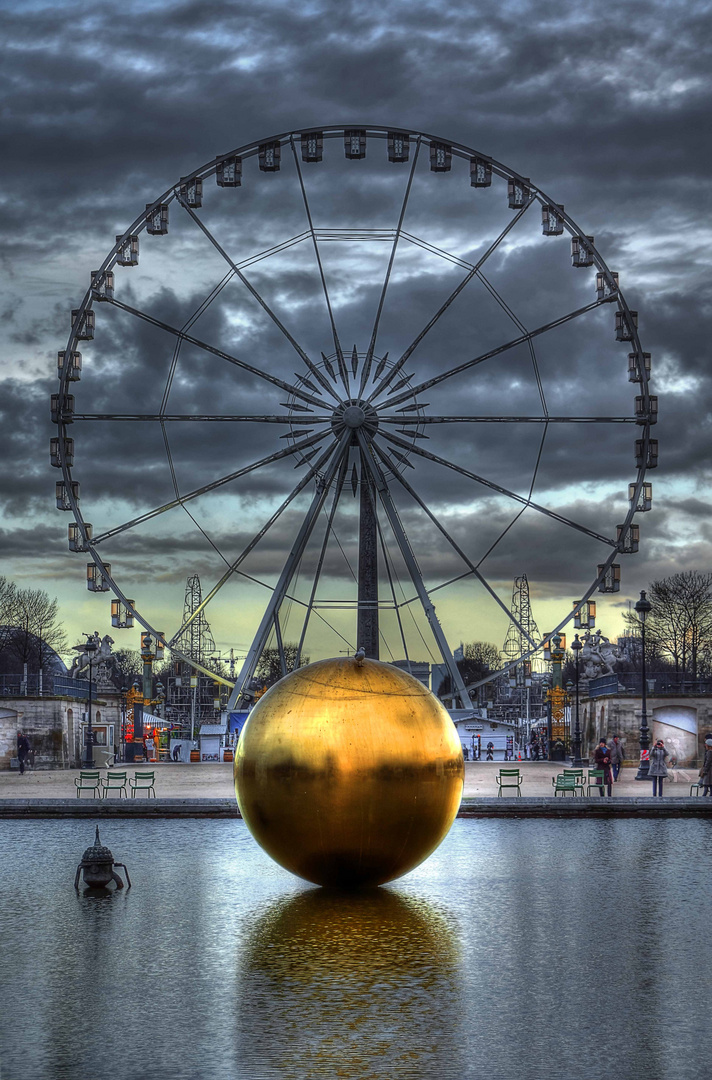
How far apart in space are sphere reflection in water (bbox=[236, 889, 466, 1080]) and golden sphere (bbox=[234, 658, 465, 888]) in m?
0.66

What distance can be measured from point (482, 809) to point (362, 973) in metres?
14.8

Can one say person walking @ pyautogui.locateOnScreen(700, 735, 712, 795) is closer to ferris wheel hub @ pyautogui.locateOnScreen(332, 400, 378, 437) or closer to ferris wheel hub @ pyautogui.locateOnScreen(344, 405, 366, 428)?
ferris wheel hub @ pyautogui.locateOnScreen(332, 400, 378, 437)

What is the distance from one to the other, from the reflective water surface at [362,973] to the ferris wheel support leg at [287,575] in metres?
12.4

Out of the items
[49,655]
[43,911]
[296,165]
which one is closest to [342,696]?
[43,911]

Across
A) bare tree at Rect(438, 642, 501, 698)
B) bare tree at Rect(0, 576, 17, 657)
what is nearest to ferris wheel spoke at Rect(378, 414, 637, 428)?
bare tree at Rect(0, 576, 17, 657)

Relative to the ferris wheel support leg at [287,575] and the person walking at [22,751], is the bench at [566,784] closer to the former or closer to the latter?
the ferris wheel support leg at [287,575]

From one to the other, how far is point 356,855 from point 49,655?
105 meters

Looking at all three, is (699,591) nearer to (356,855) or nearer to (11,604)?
(11,604)

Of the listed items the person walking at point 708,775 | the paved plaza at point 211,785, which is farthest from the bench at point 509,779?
the person walking at point 708,775

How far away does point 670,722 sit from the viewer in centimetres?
5691

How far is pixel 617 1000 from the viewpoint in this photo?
932 centimetres

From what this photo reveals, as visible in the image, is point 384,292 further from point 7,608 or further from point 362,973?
point 7,608

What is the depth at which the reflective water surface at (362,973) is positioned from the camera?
25.6 feet

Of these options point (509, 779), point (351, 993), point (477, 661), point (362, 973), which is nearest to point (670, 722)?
point (509, 779)
